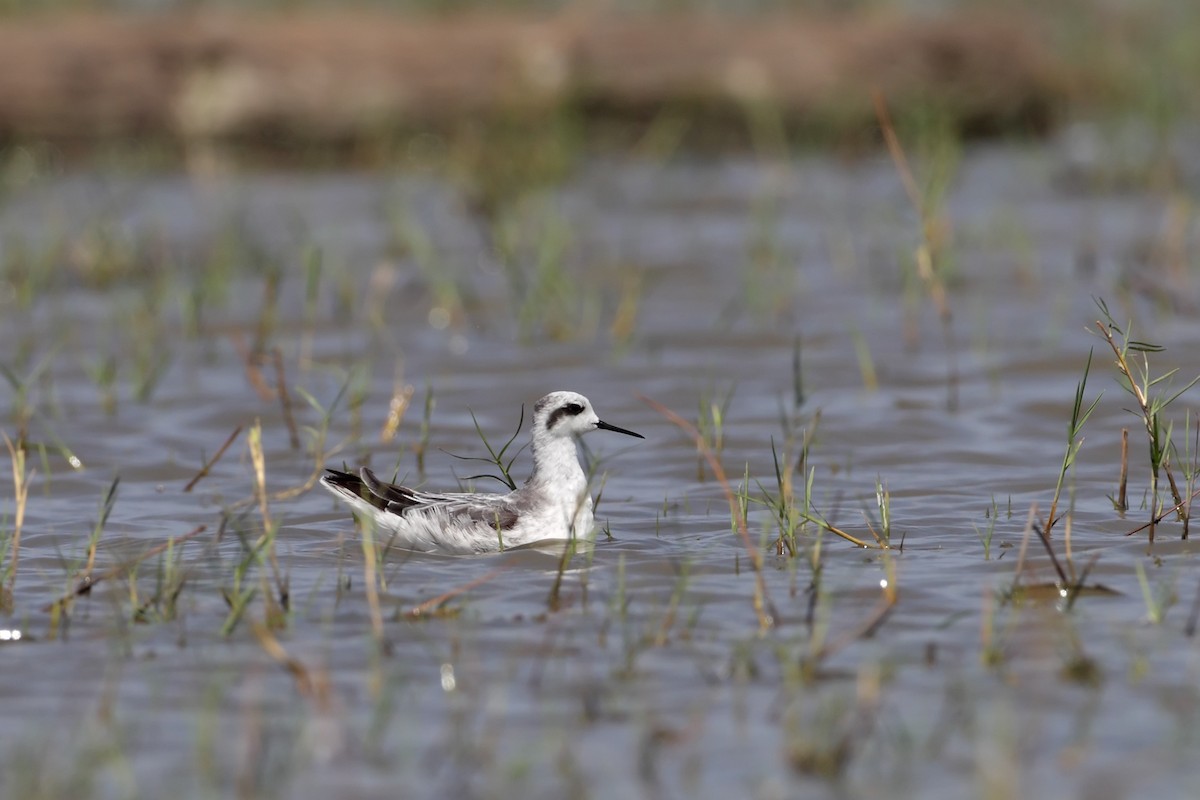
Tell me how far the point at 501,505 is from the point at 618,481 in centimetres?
127

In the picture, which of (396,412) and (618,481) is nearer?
(396,412)

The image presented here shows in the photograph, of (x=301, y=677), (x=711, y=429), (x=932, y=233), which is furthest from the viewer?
(x=711, y=429)

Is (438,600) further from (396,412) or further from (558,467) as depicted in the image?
(396,412)

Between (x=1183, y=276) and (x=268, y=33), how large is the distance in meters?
7.37

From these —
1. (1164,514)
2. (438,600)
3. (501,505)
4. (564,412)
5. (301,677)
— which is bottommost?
(301,677)

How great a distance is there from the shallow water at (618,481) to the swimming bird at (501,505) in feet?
0.52

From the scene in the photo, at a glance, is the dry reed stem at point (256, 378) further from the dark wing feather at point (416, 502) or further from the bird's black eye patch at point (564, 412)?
the bird's black eye patch at point (564, 412)

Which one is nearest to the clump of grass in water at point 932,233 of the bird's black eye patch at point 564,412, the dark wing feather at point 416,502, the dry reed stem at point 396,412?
the bird's black eye patch at point 564,412

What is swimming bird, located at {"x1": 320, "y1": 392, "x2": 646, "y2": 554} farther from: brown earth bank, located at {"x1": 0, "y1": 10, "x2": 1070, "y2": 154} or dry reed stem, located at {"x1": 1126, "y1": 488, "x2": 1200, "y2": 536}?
brown earth bank, located at {"x1": 0, "y1": 10, "x2": 1070, "y2": 154}

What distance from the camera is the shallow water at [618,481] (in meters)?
4.54

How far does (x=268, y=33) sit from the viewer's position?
14562 mm

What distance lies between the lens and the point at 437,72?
1457cm

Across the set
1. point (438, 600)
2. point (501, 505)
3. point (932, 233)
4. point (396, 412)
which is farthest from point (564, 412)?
point (932, 233)

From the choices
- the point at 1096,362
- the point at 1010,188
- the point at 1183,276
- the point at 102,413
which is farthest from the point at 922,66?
the point at 102,413
